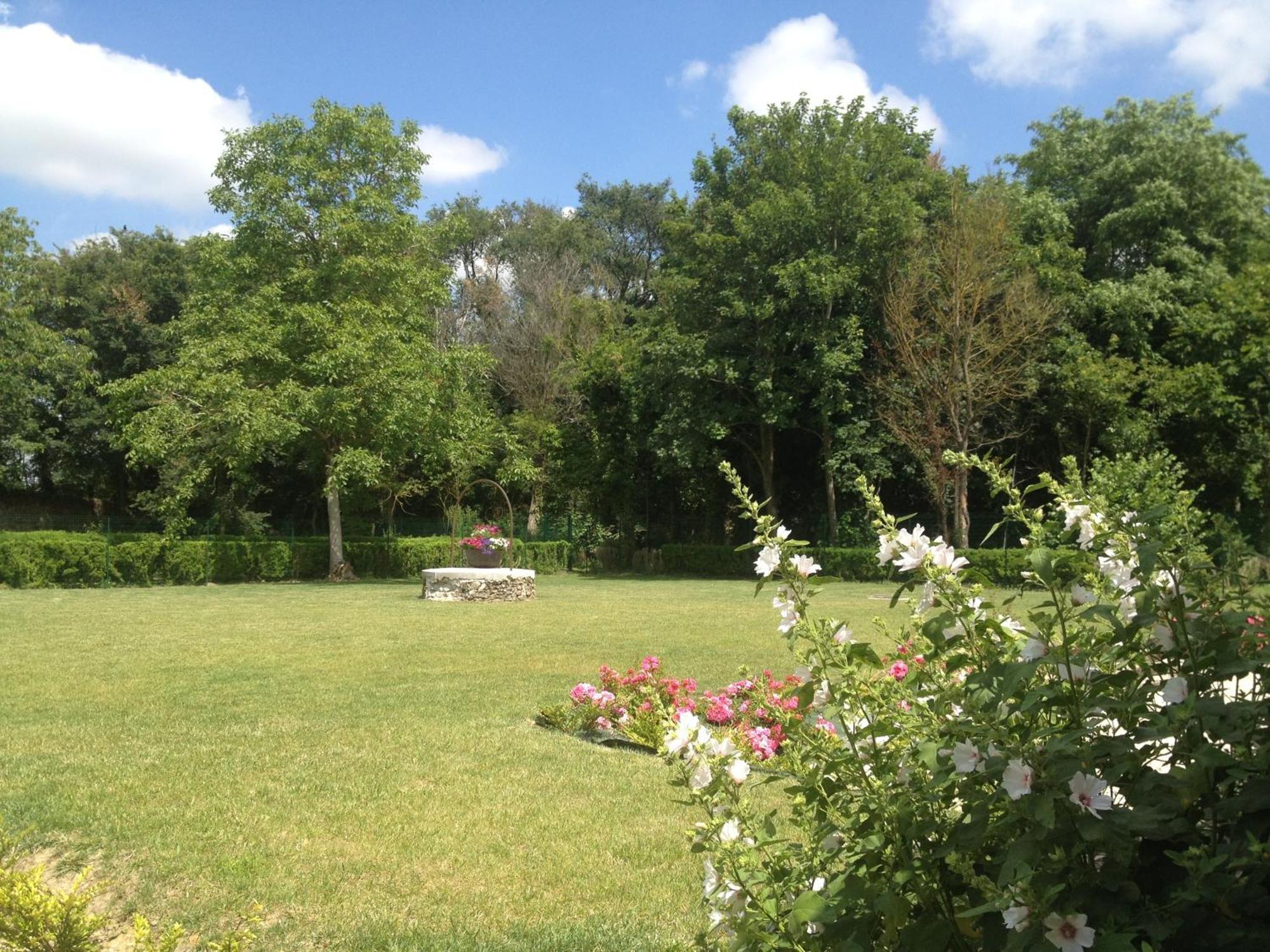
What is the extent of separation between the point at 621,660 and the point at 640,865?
5.66 meters

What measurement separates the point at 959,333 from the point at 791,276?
4.19 meters

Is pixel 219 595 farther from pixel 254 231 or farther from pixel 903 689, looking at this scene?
pixel 903 689

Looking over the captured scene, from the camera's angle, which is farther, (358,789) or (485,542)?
(485,542)

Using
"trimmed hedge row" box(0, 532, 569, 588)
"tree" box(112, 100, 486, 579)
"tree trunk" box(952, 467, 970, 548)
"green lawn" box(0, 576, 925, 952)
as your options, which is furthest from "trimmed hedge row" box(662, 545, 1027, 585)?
"green lawn" box(0, 576, 925, 952)

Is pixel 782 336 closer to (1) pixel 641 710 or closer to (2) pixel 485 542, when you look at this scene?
(2) pixel 485 542

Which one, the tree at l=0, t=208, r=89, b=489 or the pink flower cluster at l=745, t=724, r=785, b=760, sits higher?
the tree at l=0, t=208, r=89, b=489

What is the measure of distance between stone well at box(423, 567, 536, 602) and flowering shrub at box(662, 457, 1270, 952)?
16.1 meters

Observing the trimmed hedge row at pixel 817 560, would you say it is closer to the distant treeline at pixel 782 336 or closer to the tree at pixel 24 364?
the distant treeline at pixel 782 336

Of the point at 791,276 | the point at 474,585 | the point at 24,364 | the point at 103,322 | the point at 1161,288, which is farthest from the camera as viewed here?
the point at 103,322

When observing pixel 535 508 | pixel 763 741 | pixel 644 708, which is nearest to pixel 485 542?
pixel 644 708

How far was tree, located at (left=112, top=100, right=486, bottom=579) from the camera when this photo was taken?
2228 cm

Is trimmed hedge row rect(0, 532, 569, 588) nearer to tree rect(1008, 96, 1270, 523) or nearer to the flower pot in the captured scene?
the flower pot

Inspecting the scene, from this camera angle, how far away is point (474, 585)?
17891 millimetres

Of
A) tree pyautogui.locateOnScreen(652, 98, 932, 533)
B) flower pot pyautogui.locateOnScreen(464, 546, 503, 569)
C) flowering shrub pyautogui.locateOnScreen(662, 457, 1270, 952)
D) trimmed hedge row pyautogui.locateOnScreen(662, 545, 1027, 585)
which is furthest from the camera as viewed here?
tree pyautogui.locateOnScreen(652, 98, 932, 533)
